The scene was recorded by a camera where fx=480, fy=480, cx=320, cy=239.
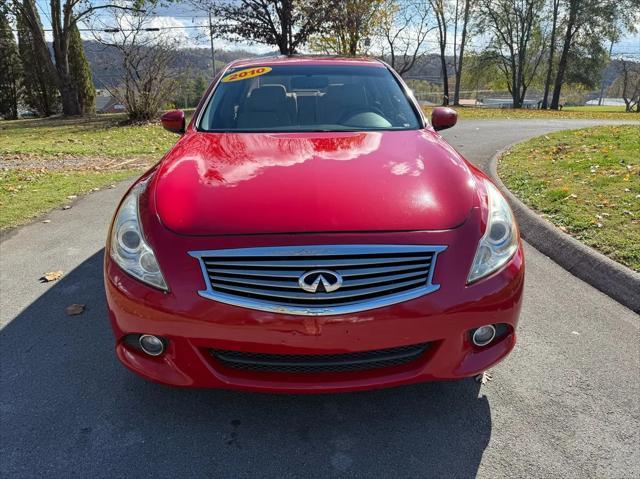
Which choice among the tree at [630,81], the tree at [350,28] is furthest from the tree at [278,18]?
the tree at [630,81]

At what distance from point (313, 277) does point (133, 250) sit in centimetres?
77

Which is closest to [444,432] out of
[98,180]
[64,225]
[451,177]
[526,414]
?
[526,414]

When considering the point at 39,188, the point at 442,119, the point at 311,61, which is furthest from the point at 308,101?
the point at 39,188

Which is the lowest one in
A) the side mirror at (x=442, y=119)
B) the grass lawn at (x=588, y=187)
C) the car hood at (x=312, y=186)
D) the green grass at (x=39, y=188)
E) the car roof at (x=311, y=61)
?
the green grass at (x=39, y=188)

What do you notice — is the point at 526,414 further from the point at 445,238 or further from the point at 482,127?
the point at 482,127

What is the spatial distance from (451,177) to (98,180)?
19.8ft

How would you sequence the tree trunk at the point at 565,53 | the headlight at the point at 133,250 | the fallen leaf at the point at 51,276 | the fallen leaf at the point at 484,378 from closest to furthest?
the headlight at the point at 133,250 < the fallen leaf at the point at 484,378 < the fallen leaf at the point at 51,276 < the tree trunk at the point at 565,53

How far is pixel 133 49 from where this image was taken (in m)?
15.6

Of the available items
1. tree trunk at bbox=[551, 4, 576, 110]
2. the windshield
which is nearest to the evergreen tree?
the windshield

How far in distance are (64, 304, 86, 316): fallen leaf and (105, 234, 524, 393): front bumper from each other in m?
1.24

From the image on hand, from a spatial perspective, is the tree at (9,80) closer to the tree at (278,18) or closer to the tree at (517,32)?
the tree at (278,18)

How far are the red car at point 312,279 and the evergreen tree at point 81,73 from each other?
26.2m

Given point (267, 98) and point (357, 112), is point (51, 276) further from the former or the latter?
point (357, 112)

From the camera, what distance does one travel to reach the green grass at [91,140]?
390 inches
